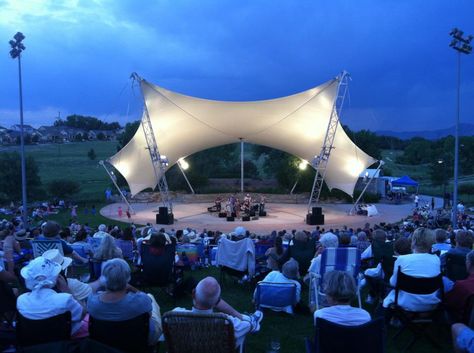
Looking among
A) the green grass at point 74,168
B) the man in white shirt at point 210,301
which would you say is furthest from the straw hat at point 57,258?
the green grass at point 74,168

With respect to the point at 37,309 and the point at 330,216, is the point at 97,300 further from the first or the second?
the point at 330,216

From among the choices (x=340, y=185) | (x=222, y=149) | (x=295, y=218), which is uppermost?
(x=222, y=149)

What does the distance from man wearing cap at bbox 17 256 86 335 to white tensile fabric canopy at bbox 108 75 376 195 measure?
50.3ft

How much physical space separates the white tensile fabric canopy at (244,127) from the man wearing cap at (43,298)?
50.3 feet

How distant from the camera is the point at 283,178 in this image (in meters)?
32.6

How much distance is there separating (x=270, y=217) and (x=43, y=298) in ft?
59.2

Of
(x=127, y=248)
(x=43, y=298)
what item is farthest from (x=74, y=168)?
(x=43, y=298)

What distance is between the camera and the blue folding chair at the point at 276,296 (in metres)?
5.07

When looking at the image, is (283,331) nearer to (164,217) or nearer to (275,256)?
(275,256)

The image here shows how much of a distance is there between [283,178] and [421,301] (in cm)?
2848

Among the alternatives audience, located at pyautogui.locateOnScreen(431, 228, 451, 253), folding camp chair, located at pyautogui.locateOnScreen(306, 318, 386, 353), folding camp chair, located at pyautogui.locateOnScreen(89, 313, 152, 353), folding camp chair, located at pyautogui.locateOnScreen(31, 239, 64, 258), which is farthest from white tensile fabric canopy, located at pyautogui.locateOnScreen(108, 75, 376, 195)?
folding camp chair, located at pyautogui.locateOnScreen(306, 318, 386, 353)

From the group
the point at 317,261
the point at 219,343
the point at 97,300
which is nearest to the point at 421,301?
the point at 317,261

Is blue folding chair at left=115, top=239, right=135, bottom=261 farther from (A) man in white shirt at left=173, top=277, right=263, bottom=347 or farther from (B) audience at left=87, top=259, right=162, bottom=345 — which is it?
(A) man in white shirt at left=173, top=277, right=263, bottom=347

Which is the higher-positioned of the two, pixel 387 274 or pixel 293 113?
pixel 293 113
